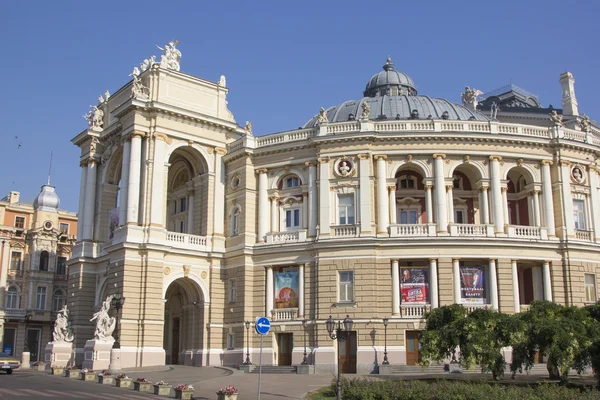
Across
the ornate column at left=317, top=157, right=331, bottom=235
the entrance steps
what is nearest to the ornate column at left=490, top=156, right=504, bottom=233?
the ornate column at left=317, top=157, right=331, bottom=235

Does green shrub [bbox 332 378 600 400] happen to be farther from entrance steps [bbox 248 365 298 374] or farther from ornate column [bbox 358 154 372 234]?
ornate column [bbox 358 154 372 234]

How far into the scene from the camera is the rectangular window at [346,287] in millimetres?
45094

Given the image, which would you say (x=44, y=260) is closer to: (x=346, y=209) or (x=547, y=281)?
(x=346, y=209)

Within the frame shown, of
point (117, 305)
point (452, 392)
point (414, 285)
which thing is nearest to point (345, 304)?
point (414, 285)

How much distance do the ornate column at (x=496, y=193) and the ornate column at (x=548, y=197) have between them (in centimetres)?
345

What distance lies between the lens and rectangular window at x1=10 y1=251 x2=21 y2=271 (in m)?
79.1

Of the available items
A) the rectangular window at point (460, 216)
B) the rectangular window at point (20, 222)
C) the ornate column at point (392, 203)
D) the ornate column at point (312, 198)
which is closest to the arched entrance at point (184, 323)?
the ornate column at point (312, 198)

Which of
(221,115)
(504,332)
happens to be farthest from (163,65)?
(504,332)

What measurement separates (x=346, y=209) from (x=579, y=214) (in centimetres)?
1720

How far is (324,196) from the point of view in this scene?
47.2m

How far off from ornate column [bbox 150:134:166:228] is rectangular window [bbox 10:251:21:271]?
3862 centimetres

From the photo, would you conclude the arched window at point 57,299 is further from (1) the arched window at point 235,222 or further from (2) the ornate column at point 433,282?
(2) the ornate column at point 433,282

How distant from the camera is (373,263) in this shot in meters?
44.9

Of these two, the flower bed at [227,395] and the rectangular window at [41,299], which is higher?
the rectangular window at [41,299]
